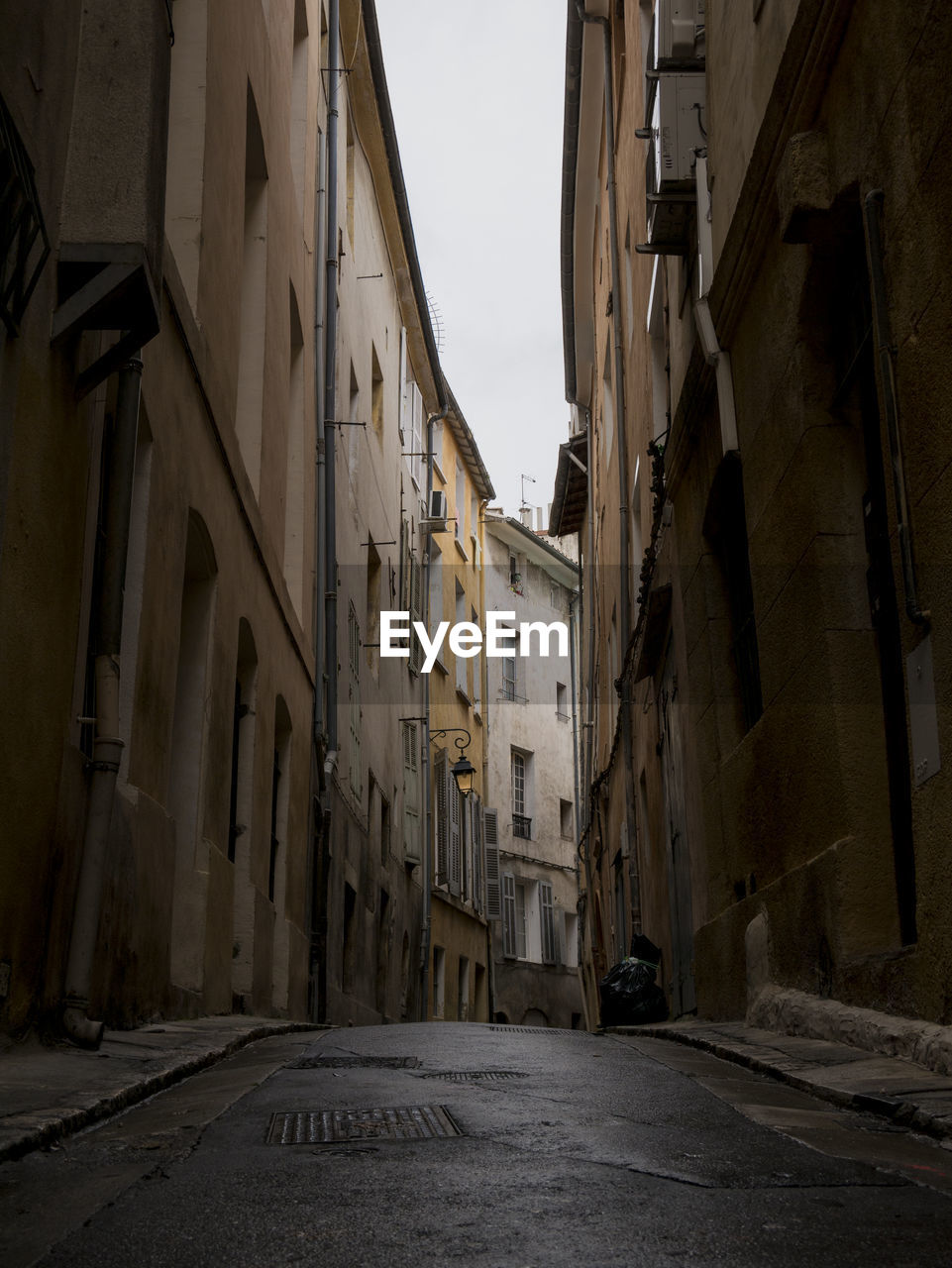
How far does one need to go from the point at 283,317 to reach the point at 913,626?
8.89 m

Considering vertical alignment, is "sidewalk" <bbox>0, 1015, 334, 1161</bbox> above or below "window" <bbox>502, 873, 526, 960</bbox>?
below

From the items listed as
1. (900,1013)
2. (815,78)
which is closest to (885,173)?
(815,78)

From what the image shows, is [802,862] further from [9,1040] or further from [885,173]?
[9,1040]

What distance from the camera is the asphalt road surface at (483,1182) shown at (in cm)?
249

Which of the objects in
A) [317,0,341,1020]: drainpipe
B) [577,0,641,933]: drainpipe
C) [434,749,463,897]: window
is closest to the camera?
[317,0,341,1020]: drainpipe

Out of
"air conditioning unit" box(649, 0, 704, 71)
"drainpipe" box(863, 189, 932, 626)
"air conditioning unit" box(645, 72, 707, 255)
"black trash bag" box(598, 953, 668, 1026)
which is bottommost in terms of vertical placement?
"black trash bag" box(598, 953, 668, 1026)

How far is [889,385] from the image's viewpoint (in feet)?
17.7

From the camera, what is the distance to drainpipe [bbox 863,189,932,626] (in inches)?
204

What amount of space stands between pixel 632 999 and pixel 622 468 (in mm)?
6538

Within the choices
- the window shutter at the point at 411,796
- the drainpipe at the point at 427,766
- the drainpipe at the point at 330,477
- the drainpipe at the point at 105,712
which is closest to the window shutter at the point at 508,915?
the drainpipe at the point at 427,766

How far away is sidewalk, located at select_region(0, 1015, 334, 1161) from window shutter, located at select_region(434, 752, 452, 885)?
18.8 m

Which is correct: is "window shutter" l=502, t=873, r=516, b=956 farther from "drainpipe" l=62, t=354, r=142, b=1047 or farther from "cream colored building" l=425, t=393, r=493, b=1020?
"drainpipe" l=62, t=354, r=142, b=1047

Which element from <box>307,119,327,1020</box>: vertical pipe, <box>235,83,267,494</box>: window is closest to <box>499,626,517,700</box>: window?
<box>307,119,327,1020</box>: vertical pipe

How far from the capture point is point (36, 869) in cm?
549
